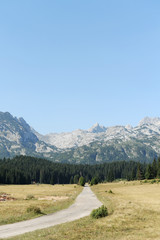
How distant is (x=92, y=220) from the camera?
25234 mm

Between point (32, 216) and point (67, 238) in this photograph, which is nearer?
point (67, 238)

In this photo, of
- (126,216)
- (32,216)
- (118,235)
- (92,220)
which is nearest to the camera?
(118,235)

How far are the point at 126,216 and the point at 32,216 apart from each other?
1226 cm

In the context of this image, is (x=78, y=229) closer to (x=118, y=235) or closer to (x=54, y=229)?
(x=54, y=229)

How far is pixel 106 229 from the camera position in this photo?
2075 cm

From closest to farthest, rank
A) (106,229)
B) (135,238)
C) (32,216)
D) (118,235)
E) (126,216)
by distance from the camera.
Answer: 1. (135,238)
2. (118,235)
3. (106,229)
4. (126,216)
5. (32,216)

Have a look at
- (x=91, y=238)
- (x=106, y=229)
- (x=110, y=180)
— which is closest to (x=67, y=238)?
(x=91, y=238)

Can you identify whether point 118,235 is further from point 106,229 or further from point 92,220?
point 92,220

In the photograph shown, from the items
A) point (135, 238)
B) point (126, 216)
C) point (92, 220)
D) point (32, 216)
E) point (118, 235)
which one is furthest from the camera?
point (32, 216)

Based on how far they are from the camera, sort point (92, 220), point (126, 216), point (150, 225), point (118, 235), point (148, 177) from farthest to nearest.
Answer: point (148, 177), point (126, 216), point (92, 220), point (150, 225), point (118, 235)

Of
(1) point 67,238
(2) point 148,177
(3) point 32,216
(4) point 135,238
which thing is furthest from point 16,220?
(2) point 148,177

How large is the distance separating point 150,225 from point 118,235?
5.58 metres

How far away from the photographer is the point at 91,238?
17766 millimetres

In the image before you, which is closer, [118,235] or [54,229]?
[118,235]
